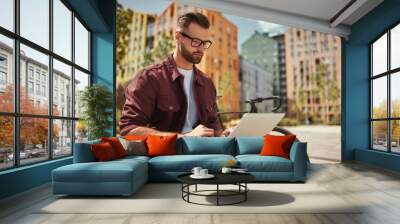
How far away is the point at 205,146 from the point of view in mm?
6168

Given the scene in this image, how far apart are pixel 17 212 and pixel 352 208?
3237 mm

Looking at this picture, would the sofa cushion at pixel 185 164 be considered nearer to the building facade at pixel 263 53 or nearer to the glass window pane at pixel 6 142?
the glass window pane at pixel 6 142

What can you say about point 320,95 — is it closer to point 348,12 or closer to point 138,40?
point 138,40

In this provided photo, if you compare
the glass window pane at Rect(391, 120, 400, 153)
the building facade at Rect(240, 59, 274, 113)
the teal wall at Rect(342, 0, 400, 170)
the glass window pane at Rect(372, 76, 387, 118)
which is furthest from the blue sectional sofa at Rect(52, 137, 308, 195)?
the building facade at Rect(240, 59, 274, 113)

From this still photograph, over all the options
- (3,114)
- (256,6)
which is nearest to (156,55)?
(256,6)

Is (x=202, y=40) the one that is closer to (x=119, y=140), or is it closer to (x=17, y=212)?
(x=119, y=140)

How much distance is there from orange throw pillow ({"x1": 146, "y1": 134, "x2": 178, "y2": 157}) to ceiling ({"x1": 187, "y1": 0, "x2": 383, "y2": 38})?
3.53 meters

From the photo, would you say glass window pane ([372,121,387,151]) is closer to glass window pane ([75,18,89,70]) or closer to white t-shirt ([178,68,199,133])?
white t-shirt ([178,68,199,133])

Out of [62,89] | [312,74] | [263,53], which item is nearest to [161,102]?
[62,89]

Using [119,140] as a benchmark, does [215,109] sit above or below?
above

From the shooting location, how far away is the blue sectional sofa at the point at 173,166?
4.39 m

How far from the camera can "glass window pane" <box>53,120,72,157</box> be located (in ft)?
20.4

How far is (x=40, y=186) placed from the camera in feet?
17.4

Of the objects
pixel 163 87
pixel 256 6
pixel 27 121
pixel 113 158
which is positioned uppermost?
pixel 256 6
